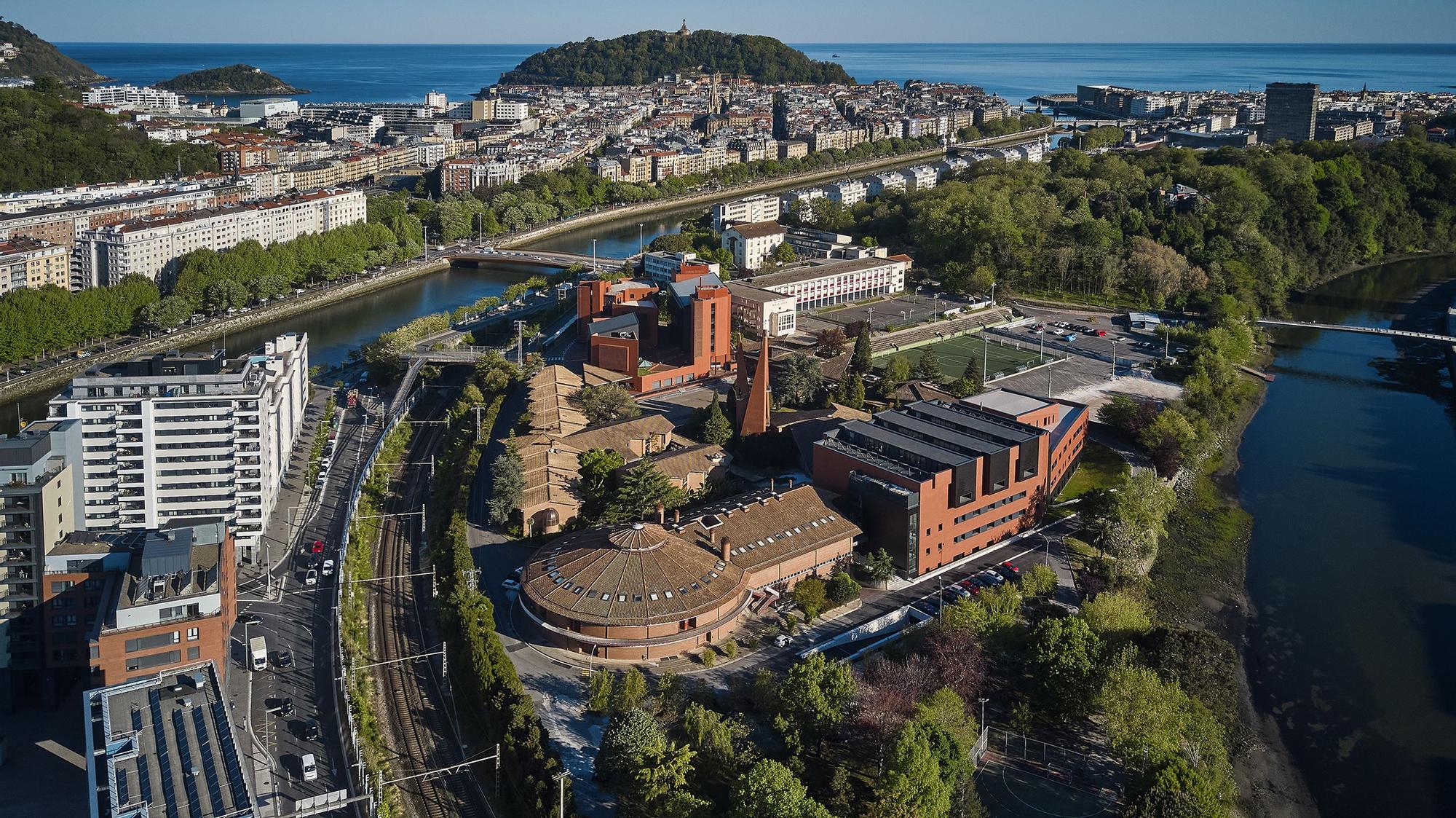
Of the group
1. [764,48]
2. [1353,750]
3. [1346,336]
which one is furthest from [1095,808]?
[764,48]

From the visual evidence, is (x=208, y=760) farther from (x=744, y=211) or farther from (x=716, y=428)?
(x=744, y=211)

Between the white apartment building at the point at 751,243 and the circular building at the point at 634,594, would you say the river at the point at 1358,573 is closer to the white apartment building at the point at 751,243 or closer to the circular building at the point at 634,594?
the circular building at the point at 634,594

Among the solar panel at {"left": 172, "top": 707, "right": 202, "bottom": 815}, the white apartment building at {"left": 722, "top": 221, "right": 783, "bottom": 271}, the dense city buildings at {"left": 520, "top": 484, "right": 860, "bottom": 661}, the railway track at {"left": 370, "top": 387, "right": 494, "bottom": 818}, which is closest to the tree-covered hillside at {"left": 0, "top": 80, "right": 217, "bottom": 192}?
the white apartment building at {"left": 722, "top": 221, "right": 783, "bottom": 271}

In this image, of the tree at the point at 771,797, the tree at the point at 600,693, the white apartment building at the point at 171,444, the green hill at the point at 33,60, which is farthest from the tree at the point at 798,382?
the green hill at the point at 33,60

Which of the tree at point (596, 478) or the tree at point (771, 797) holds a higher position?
the tree at point (596, 478)

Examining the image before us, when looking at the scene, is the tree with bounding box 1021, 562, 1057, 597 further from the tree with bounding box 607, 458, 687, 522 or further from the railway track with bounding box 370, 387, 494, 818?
the railway track with bounding box 370, 387, 494, 818

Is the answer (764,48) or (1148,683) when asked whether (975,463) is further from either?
(764,48)
